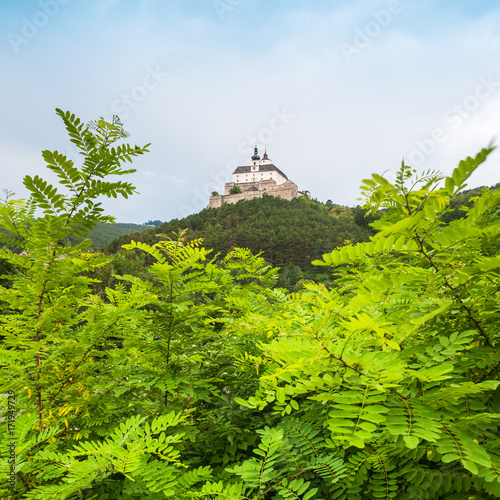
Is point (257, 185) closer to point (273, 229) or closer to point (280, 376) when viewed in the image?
point (273, 229)

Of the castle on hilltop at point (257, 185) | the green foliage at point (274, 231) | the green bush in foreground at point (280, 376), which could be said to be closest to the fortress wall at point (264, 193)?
the castle on hilltop at point (257, 185)

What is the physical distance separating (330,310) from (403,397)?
0.36 meters

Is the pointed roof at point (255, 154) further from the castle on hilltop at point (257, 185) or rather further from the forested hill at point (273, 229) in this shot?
the forested hill at point (273, 229)

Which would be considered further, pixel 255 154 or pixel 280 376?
pixel 255 154

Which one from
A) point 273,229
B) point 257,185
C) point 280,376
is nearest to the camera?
point 280,376

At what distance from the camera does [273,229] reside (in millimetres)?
61969

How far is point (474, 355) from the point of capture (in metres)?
0.95

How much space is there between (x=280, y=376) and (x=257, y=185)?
290 feet

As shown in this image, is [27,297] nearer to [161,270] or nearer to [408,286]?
[161,270]

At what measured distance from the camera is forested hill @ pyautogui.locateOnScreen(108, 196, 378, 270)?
180 feet

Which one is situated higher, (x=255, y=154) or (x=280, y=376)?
(x=255, y=154)

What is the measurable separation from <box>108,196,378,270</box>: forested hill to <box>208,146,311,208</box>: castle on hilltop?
17.2 feet

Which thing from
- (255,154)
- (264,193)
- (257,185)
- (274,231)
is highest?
(255,154)

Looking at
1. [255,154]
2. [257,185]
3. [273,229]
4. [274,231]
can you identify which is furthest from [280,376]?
[255,154]
